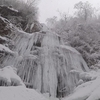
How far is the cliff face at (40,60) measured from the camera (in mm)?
6359

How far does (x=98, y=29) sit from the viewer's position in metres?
11.1

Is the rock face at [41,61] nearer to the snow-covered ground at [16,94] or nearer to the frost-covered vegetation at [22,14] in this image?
the frost-covered vegetation at [22,14]

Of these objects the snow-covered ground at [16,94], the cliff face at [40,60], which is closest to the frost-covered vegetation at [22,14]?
the cliff face at [40,60]

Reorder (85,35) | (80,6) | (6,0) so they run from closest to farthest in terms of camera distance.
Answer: (85,35), (6,0), (80,6)

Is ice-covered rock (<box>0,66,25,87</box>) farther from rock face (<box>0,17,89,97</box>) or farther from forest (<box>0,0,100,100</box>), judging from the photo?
rock face (<box>0,17,89,97</box>)

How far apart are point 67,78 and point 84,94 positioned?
3481 mm

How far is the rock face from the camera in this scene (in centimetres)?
635

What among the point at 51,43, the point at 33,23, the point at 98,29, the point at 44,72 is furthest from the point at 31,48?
the point at 98,29

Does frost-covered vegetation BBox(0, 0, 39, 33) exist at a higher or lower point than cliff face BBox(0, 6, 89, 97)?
higher

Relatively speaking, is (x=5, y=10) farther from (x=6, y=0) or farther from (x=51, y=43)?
(x=51, y=43)

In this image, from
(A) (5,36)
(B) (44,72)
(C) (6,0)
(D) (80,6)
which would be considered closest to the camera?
(B) (44,72)

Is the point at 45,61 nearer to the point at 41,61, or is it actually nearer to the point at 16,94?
the point at 41,61

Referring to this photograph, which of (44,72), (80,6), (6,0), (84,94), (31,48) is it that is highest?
(80,6)

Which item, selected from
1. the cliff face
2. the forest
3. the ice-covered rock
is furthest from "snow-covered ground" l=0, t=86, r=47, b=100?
the cliff face
